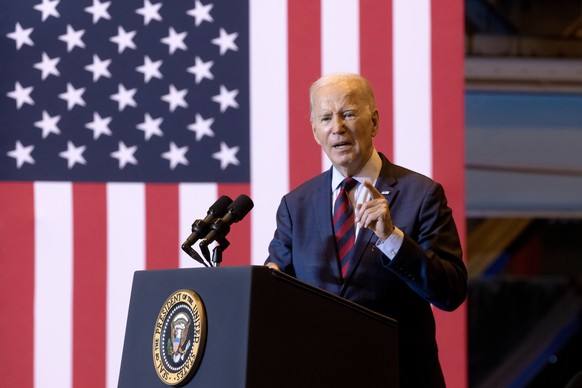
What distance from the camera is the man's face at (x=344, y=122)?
6.85 ft

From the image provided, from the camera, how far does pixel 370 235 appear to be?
205 cm

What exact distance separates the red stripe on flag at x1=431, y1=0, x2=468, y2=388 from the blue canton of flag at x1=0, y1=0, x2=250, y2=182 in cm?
76

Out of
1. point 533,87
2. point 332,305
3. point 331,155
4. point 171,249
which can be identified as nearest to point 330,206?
point 331,155

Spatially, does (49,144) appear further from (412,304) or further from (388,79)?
(412,304)

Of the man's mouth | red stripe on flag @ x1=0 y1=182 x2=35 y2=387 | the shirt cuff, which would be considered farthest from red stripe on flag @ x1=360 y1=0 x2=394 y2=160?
the shirt cuff

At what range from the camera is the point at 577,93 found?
6.91 metres

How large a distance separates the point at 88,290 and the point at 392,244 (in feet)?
5.65

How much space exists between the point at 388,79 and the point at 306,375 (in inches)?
77.7

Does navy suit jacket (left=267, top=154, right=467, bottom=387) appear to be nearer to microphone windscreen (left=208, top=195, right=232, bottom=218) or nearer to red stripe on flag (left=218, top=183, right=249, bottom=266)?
microphone windscreen (left=208, top=195, right=232, bottom=218)

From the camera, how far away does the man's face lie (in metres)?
2.09

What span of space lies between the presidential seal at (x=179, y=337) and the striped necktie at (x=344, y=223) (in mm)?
560

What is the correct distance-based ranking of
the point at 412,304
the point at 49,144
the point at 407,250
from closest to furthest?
the point at 407,250 < the point at 412,304 < the point at 49,144

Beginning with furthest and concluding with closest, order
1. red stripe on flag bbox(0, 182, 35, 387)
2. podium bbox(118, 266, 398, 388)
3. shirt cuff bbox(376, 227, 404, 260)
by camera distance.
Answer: red stripe on flag bbox(0, 182, 35, 387) < shirt cuff bbox(376, 227, 404, 260) < podium bbox(118, 266, 398, 388)

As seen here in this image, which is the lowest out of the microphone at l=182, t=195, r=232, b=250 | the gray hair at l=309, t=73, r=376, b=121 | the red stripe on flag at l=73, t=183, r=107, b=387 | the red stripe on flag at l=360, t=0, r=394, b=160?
the red stripe on flag at l=73, t=183, r=107, b=387
